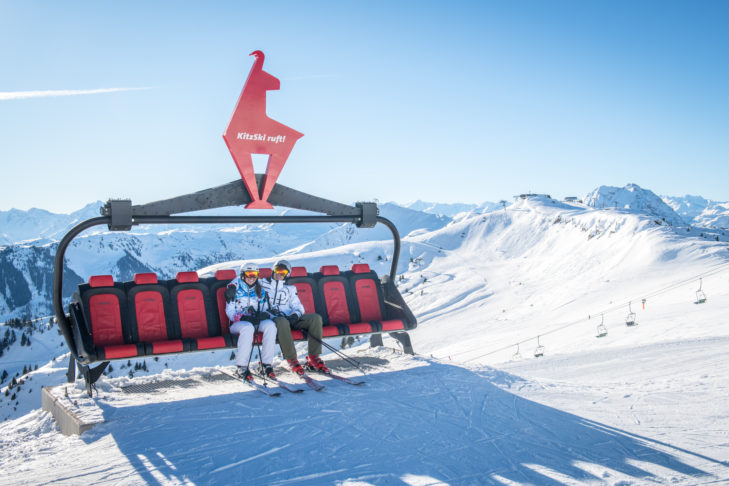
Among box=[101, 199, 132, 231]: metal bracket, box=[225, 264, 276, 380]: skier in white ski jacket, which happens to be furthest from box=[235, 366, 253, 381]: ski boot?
box=[101, 199, 132, 231]: metal bracket

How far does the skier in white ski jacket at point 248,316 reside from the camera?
7258mm

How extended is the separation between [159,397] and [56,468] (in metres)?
2.35

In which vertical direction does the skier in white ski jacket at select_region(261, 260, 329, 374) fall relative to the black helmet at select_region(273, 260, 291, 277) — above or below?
below

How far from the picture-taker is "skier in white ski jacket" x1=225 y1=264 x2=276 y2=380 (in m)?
7.26

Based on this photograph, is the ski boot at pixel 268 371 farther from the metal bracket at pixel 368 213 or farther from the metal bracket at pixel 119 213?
the metal bracket at pixel 368 213

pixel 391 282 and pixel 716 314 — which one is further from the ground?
pixel 391 282

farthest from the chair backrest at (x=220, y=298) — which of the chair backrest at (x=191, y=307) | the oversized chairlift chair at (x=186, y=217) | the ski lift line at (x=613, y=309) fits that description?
the ski lift line at (x=613, y=309)

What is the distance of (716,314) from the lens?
13641 millimetres

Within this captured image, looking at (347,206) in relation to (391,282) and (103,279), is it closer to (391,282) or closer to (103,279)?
(391,282)

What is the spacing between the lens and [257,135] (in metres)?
7.85

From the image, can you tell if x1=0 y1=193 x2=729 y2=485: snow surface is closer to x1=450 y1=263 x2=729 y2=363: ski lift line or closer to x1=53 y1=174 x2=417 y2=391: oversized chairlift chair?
x1=53 y1=174 x2=417 y2=391: oversized chairlift chair

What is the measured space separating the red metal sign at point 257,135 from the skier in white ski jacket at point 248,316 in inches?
44.8

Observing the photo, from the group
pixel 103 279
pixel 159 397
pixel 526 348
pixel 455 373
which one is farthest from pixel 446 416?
pixel 526 348

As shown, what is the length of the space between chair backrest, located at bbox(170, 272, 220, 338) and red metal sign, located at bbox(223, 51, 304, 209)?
60.0 inches
